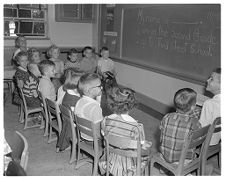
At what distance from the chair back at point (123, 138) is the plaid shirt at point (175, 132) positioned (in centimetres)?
27

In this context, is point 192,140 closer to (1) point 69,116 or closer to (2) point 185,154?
(2) point 185,154

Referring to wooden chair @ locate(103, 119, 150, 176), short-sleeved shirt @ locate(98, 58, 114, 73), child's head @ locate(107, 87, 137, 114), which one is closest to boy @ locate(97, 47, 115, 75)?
short-sleeved shirt @ locate(98, 58, 114, 73)

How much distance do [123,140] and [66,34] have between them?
486 cm

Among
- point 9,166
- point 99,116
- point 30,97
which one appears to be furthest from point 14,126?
point 9,166

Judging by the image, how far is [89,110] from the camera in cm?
219

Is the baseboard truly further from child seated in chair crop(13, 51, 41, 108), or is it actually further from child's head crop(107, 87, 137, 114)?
child's head crop(107, 87, 137, 114)

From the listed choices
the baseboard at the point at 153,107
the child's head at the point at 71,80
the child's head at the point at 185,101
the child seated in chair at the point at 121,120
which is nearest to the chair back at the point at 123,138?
the child seated in chair at the point at 121,120

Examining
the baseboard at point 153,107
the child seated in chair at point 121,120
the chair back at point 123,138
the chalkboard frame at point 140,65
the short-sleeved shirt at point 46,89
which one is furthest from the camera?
the baseboard at point 153,107

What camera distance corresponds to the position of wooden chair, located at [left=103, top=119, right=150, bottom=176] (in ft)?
5.69

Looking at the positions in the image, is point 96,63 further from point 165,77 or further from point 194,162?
point 194,162

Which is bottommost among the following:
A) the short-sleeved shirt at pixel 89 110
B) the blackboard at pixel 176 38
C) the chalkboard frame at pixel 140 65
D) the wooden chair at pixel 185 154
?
the wooden chair at pixel 185 154

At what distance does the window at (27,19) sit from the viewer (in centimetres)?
556

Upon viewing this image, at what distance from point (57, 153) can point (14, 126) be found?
106cm

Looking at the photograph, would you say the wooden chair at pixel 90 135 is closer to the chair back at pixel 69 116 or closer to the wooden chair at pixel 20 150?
the chair back at pixel 69 116
